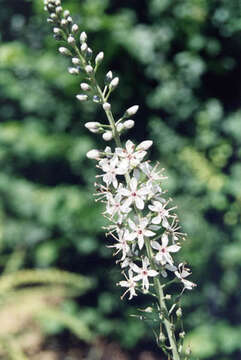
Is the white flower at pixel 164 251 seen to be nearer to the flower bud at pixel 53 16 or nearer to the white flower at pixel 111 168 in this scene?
the white flower at pixel 111 168

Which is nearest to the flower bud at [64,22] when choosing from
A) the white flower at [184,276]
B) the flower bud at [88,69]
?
the flower bud at [88,69]

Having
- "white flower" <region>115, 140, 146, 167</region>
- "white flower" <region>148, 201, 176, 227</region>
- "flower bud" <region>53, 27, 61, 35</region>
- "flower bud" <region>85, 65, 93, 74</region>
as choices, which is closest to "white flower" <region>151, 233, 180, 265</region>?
"white flower" <region>148, 201, 176, 227</region>

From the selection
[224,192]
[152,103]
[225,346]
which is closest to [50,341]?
[225,346]

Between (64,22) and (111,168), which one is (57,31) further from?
(111,168)

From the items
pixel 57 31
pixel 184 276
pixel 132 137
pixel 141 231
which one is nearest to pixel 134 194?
pixel 141 231

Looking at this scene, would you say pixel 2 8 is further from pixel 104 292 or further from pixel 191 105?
pixel 104 292
